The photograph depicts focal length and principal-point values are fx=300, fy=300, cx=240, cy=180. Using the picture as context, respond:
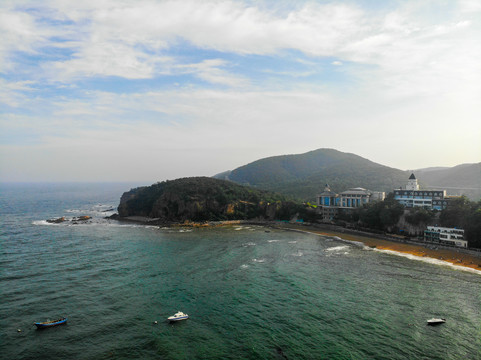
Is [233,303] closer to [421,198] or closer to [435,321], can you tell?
[435,321]

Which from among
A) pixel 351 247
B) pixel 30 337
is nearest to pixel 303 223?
pixel 351 247

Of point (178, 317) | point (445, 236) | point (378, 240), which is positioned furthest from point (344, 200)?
point (178, 317)

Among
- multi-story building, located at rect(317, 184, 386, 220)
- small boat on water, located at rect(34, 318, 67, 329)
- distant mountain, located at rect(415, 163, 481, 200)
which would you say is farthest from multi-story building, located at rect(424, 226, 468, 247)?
small boat on water, located at rect(34, 318, 67, 329)

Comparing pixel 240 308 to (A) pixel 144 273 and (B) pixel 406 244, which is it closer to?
(A) pixel 144 273

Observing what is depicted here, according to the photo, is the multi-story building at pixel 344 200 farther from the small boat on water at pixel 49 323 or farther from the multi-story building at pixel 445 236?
the small boat on water at pixel 49 323

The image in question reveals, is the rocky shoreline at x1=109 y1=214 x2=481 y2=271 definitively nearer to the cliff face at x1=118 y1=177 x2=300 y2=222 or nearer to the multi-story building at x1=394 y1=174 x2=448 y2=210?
the cliff face at x1=118 y1=177 x2=300 y2=222

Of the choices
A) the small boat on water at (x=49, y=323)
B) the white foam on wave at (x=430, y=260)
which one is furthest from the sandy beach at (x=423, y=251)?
the small boat on water at (x=49, y=323)
